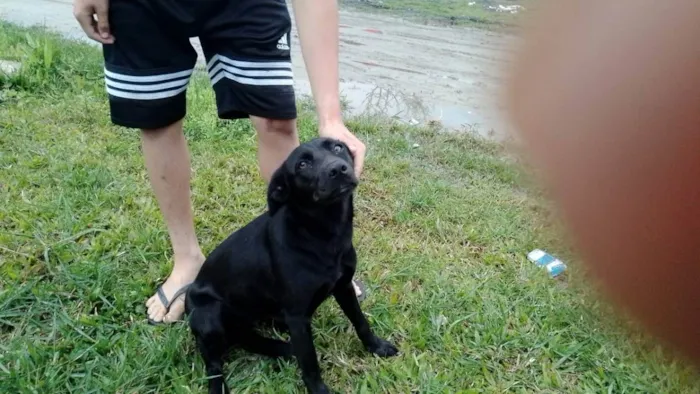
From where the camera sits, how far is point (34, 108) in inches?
168

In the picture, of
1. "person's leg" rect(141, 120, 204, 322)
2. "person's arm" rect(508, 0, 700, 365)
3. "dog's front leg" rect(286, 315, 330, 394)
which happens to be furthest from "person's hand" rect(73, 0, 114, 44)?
"person's arm" rect(508, 0, 700, 365)

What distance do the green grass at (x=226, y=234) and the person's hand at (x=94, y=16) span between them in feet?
3.11

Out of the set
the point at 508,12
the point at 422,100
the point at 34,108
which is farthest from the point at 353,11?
the point at 508,12

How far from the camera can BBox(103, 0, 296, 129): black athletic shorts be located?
1999 millimetres

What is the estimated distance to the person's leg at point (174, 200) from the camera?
2.27 m

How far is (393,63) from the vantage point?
6461mm

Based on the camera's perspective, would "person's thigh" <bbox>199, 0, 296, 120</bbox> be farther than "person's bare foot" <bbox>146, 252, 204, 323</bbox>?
No

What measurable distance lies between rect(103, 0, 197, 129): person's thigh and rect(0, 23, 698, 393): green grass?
0.73 metres

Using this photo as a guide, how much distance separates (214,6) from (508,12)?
1.74 m

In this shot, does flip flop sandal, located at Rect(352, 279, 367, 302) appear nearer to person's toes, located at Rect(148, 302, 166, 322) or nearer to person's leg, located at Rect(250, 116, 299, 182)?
person's leg, located at Rect(250, 116, 299, 182)

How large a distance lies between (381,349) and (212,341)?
0.59 meters

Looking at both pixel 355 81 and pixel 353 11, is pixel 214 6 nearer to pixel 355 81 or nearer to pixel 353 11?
pixel 355 81

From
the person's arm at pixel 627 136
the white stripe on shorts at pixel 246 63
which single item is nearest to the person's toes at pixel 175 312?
the white stripe on shorts at pixel 246 63

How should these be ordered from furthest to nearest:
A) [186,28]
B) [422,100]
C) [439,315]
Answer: [422,100]
[439,315]
[186,28]
